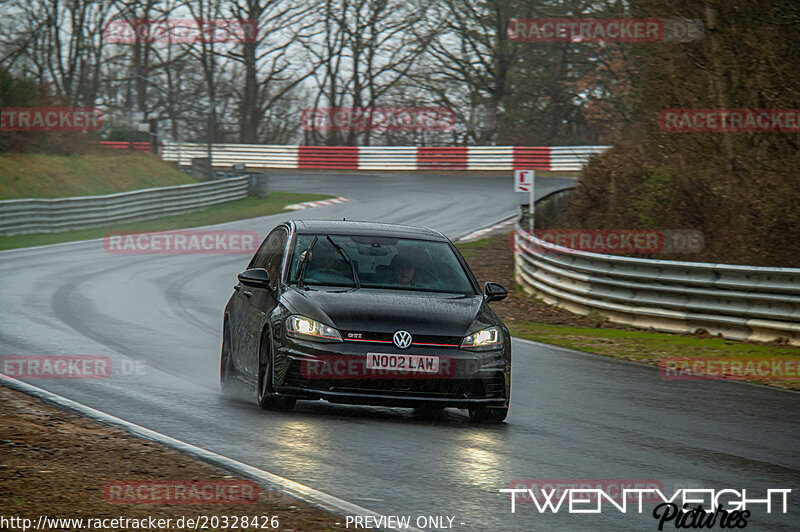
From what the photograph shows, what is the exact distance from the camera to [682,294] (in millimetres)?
17031

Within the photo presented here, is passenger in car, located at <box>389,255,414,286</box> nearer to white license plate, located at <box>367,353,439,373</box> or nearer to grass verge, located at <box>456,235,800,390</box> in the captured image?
white license plate, located at <box>367,353,439,373</box>

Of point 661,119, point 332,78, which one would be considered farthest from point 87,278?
point 332,78

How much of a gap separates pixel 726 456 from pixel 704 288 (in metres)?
8.87

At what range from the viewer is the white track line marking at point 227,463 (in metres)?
5.98

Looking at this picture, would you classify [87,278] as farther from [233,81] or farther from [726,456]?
Result: [233,81]

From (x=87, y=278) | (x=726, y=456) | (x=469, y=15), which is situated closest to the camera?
(x=726, y=456)

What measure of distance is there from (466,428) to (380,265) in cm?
163

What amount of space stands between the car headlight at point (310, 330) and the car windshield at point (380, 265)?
680 mm

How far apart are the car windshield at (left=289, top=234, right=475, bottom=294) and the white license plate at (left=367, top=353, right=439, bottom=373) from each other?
997mm

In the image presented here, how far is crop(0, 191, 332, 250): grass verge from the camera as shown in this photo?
33.2 meters

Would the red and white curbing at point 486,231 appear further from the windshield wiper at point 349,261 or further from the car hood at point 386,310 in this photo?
the car hood at point 386,310

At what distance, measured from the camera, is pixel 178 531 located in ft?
17.5

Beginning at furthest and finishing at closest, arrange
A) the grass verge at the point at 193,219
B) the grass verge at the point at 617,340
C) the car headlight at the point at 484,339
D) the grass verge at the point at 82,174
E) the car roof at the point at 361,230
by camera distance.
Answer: the grass verge at the point at 82,174
the grass verge at the point at 193,219
the grass verge at the point at 617,340
the car roof at the point at 361,230
the car headlight at the point at 484,339

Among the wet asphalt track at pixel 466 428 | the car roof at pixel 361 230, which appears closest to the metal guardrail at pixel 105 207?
the wet asphalt track at pixel 466 428
